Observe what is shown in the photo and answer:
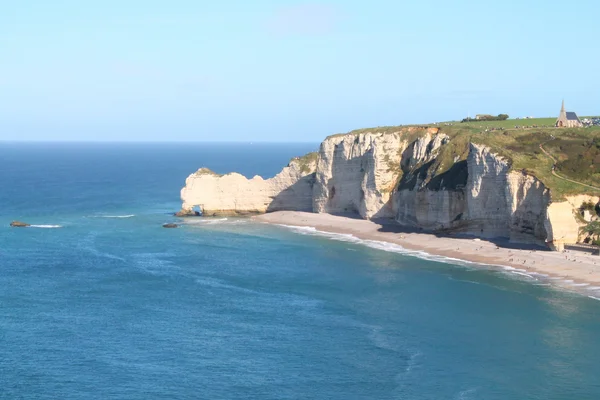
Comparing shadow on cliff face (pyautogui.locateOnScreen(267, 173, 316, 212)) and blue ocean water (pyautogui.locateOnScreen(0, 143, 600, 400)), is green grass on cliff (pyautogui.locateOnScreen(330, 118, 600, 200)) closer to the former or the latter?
blue ocean water (pyautogui.locateOnScreen(0, 143, 600, 400))

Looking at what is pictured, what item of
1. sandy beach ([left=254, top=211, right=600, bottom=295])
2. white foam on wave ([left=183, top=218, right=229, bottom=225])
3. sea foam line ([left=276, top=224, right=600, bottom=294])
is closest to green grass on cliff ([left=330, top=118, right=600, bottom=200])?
sandy beach ([left=254, top=211, right=600, bottom=295])

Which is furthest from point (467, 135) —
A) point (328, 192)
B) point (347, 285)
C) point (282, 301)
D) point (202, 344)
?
point (202, 344)

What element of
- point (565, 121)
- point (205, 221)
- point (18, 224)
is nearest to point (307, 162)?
point (205, 221)

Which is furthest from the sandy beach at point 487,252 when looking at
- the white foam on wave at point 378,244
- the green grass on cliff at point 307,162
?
the green grass on cliff at point 307,162

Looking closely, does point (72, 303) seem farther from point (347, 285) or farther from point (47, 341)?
point (347, 285)

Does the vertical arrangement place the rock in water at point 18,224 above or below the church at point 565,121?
below

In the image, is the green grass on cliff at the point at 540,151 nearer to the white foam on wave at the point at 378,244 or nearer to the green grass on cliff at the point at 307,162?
the white foam on wave at the point at 378,244
